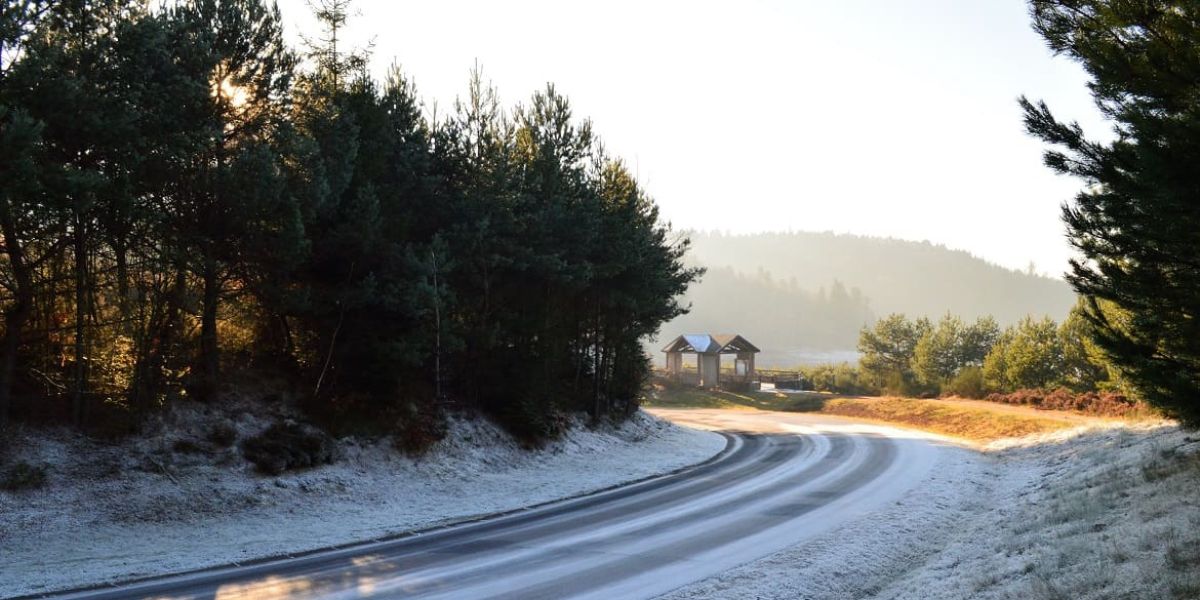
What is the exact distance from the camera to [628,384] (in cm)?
3303

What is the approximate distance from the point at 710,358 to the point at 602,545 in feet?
194

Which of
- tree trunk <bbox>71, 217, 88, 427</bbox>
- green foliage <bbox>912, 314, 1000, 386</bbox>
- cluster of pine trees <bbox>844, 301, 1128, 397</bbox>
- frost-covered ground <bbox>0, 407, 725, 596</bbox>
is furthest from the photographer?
green foliage <bbox>912, 314, 1000, 386</bbox>

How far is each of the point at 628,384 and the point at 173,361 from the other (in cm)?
2004

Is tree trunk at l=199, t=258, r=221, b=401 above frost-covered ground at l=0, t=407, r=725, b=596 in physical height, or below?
above

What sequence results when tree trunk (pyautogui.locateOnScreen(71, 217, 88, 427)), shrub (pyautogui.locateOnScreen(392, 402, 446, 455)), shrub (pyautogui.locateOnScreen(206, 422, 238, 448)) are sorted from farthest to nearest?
shrub (pyautogui.locateOnScreen(392, 402, 446, 455)) < shrub (pyautogui.locateOnScreen(206, 422, 238, 448)) < tree trunk (pyautogui.locateOnScreen(71, 217, 88, 427))

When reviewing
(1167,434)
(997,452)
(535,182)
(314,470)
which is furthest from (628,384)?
(1167,434)

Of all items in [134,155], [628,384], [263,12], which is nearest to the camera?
[134,155]

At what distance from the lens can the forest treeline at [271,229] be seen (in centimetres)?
1397

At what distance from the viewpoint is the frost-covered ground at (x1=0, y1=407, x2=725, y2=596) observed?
38.7 ft

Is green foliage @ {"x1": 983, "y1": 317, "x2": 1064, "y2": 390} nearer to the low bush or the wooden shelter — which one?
the low bush

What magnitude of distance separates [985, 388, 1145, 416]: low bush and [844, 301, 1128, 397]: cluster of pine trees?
828mm

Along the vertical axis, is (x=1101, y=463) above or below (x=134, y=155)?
below

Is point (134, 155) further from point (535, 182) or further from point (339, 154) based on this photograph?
point (535, 182)

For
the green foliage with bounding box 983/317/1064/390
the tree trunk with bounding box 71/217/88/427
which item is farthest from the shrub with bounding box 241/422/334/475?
the green foliage with bounding box 983/317/1064/390
